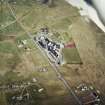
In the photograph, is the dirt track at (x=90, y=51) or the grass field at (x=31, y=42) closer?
the grass field at (x=31, y=42)

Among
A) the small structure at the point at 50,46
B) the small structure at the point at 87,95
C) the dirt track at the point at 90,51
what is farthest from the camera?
the small structure at the point at 50,46

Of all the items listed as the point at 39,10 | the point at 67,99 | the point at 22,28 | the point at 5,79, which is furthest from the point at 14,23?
the point at 67,99

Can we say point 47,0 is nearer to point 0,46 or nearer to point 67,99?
point 0,46

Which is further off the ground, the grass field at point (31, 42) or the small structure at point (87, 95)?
the grass field at point (31, 42)

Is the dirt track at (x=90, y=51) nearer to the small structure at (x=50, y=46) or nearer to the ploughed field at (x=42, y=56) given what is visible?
the ploughed field at (x=42, y=56)

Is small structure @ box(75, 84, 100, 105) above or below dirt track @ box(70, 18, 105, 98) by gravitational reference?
below

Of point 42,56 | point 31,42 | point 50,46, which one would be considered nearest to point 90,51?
point 50,46

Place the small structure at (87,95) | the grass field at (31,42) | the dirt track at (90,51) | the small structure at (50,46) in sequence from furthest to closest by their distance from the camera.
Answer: the small structure at (50,46) < the dirt track at (90,51) < the grass field at (31,42) < the small structure at (87,95)

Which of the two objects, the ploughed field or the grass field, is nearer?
the ploughed field

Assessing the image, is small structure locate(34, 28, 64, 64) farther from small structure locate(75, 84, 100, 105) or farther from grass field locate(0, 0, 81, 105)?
small structure locate(75, 84, 100, 105)

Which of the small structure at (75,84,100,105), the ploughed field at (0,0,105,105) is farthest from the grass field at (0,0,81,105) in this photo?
the small structure at (75,84,100,105)

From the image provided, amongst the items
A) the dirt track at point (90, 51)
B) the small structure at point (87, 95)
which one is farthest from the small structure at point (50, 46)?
the small structure at point (87, 95)
